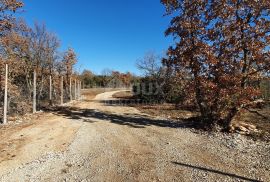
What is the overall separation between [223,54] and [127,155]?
266 inches

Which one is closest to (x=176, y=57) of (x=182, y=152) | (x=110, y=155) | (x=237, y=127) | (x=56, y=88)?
(x=237, y=127)

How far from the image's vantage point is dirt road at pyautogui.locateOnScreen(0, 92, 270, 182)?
5809 millimetres

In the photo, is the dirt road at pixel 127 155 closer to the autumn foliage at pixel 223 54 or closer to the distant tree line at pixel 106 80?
the autumn foliage at pixel 223 54

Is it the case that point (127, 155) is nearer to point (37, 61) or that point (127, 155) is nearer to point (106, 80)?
point (37, 61)

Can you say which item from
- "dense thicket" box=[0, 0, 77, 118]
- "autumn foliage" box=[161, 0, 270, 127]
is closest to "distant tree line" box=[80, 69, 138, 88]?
"dense thicket" box=[0, 0, 77, 118]

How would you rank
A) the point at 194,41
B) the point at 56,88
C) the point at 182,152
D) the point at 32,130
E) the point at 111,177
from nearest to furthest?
the point at 111,177
the point at 182,152
the point at 32,130
the point at 194,41
the point at 56,88

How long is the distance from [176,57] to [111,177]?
7.82 meters

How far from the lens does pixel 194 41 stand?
1139cm

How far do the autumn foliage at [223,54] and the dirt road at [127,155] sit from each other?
68.9 inches

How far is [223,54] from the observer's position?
10.7 m

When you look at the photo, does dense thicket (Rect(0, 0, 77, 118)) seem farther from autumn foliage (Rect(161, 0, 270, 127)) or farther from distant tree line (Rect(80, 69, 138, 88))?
distant tree line (Rect(80, 69, 138, 88))

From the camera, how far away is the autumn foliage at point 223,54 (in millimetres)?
10164

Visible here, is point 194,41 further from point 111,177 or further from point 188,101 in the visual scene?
point 111,177

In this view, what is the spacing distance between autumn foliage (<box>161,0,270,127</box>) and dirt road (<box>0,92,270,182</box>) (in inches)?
68.9
